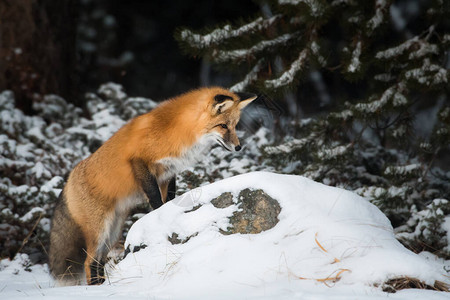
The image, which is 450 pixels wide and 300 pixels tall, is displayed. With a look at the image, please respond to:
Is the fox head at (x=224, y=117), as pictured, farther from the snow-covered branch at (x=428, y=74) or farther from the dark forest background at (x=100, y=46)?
the dark forest background at (x=100, y=46)

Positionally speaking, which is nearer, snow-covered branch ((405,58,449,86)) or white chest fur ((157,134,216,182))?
white chest fur ((157,134,216,182))

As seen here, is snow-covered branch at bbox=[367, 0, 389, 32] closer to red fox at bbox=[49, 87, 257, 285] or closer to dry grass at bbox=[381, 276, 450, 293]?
red fox at bbox=[49, 87, 257, 285]

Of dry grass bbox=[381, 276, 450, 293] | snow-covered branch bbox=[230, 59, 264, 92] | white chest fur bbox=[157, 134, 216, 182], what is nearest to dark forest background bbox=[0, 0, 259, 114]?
snow-covered branch bbox=[230, 59, 264, 92]

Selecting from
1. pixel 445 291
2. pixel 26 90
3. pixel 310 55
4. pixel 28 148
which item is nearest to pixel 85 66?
pixel 26 90

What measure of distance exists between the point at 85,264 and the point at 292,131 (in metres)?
3.37

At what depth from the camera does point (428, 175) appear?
17.6 ft

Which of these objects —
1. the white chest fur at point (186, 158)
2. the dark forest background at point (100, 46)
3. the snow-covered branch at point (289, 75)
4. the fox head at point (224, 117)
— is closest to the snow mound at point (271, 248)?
the white chest fur at point (186, 158)

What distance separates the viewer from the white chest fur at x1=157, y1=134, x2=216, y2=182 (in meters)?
4.14

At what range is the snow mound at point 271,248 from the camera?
2.53 meters

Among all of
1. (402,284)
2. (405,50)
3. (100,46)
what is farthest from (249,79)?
(100,46)

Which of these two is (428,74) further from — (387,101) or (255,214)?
(255,214)

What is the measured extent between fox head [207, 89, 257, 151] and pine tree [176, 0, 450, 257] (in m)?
0.65

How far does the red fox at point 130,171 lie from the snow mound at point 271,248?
75 centimetres

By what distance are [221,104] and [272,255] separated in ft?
5.45
